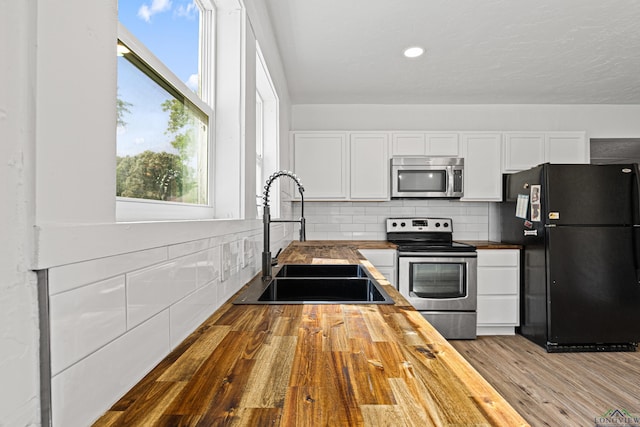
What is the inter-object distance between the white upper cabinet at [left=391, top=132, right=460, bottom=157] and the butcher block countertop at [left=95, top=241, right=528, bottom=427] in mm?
3120

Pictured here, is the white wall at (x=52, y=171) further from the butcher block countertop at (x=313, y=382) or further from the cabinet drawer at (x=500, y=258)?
the cabinet drawer at (x=500, y=258)

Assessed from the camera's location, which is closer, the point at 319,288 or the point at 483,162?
the point at 319,288

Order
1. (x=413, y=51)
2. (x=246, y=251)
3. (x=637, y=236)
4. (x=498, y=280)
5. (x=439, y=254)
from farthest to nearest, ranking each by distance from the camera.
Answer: (x=498, y=280), (x=439, y=254), (x=637, y=236), (x=413, y=51), (x=246, y=251)

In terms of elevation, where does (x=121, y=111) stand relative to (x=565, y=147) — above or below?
below

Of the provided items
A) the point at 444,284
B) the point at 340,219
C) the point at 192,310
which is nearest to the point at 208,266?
the point at 192,310

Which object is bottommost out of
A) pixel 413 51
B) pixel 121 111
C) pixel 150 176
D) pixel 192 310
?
pixel 192 310

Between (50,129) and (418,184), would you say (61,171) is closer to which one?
(50,129)

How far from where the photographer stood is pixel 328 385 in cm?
66

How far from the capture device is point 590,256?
122 inches

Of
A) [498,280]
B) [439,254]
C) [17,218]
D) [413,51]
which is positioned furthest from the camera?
[498,280]

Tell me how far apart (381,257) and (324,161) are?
3.94ft

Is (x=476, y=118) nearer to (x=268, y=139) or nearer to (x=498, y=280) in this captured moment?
(x=498, y=280)

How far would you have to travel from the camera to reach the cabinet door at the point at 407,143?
390 cm

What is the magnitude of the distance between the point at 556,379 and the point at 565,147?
246 cm
